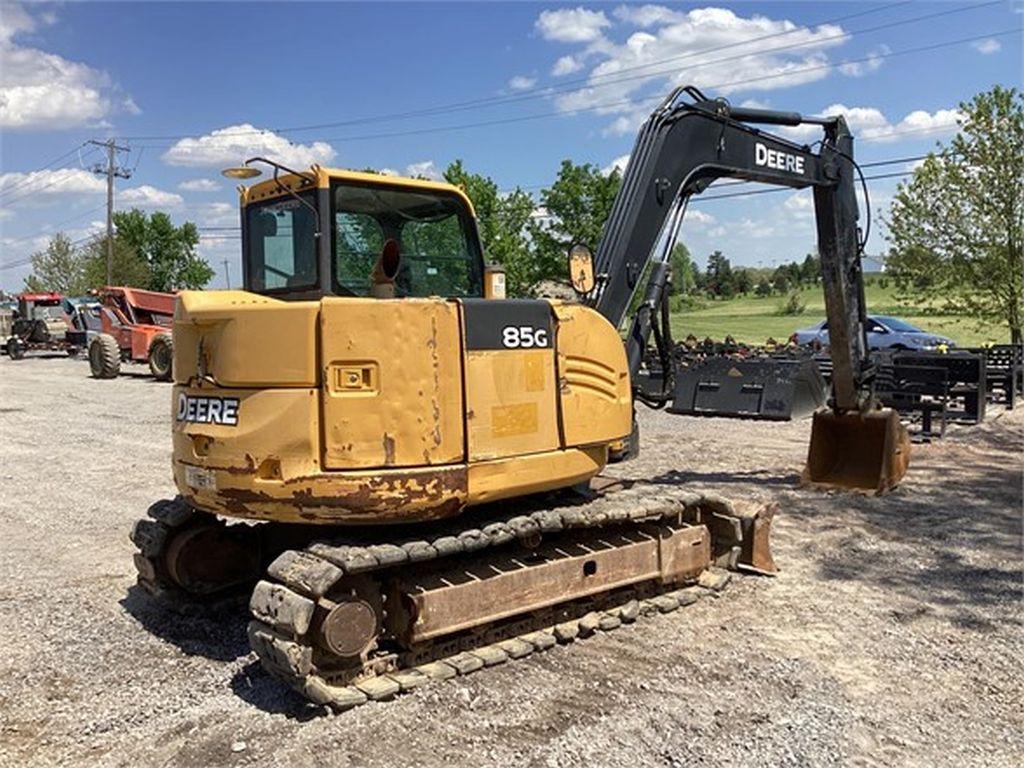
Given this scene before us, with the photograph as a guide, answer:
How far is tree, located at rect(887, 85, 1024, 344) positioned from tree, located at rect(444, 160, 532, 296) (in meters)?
A: 18.7

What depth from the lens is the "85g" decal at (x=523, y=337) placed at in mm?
5406

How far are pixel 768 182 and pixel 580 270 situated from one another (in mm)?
3608

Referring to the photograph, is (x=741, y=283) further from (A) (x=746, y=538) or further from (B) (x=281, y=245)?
(B) (x=281, y=245)

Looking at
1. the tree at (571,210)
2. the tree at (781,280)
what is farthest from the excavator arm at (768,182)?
the tree at (781,280)

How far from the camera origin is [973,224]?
2014cm

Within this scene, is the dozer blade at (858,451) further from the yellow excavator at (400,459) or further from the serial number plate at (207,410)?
the serial number plate at (207,410)

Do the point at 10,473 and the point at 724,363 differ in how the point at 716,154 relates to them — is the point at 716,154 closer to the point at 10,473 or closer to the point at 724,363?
the point at 724,363

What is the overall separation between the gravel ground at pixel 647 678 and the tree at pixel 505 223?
30756 mm

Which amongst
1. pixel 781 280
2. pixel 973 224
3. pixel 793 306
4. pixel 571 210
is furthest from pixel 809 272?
pixel 973 224

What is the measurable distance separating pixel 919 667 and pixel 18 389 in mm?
23274

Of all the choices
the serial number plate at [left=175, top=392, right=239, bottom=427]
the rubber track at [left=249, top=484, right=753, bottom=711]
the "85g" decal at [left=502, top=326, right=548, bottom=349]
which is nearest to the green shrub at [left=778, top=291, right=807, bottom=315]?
the rubber track at [left=249, top=484, right=753, bottom=711]

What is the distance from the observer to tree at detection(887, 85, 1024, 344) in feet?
64.3

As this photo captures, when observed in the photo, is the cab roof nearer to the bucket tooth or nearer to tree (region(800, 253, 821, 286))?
the bucket tooth

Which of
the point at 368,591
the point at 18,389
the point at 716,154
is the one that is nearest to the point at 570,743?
the point at 368,591
